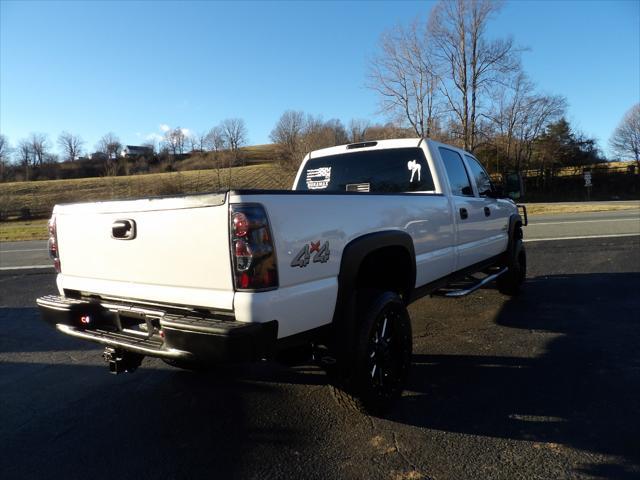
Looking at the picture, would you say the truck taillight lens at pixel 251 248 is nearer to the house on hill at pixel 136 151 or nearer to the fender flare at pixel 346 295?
the fender flare at pixel 346 295

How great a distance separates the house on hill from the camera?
10202 cm

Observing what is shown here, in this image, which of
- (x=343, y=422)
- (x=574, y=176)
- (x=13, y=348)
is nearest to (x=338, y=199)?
(x=343, y=422)

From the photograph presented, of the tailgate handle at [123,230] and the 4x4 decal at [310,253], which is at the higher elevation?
the tailgate handle at [123,230]

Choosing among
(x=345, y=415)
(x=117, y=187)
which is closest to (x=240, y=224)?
(x=345, y=415)

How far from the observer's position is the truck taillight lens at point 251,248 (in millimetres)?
2260

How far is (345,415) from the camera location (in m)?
3.14

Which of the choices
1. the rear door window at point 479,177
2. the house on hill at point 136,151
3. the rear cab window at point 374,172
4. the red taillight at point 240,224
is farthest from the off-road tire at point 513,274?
the house on hill at point 136,151

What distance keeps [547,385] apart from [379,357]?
4.76ft

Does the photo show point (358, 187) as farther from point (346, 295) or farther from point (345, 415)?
point (345, 415)

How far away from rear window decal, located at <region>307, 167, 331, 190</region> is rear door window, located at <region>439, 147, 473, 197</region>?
49.2 inches

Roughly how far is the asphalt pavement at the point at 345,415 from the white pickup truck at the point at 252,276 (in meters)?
0.38

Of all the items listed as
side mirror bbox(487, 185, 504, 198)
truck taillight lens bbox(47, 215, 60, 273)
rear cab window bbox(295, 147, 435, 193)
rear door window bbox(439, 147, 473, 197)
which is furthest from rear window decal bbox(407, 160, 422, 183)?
truck taillight lens bbox(47, 215, 60, 273)

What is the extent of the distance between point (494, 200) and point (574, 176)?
1859 inches

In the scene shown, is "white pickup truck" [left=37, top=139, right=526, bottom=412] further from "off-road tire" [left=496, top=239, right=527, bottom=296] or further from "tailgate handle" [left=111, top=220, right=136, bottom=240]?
"off-road tire" [left=496, top=239, right=527, bottom=296]
